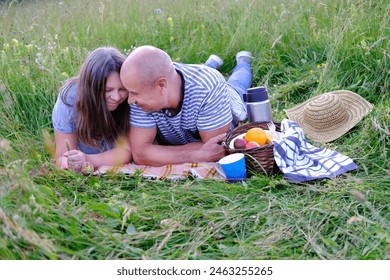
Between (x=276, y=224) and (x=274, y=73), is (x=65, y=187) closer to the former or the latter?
(x=276, y=224)

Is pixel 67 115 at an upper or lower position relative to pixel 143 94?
lower

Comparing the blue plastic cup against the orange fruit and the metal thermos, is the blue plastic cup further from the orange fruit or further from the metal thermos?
the metal thermos

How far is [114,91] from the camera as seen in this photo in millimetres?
4258

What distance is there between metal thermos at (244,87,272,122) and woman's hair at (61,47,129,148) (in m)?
1.03

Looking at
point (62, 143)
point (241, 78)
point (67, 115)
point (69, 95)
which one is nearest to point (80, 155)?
point (62, 143)

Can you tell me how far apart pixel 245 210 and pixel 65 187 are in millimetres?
1288

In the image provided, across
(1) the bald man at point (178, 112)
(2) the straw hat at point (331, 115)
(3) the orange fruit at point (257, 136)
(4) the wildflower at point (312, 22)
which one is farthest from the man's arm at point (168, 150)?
(4) the wildflower at point (312, 22)

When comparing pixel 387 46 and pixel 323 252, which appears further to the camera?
pixel 387 46

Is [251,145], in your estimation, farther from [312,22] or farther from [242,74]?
[312,22]

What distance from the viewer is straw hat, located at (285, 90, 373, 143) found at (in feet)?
15.5

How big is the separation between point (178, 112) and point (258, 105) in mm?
722

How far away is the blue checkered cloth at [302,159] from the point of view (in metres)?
3.98

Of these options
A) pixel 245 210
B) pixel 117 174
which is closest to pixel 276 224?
pixel 245 210
